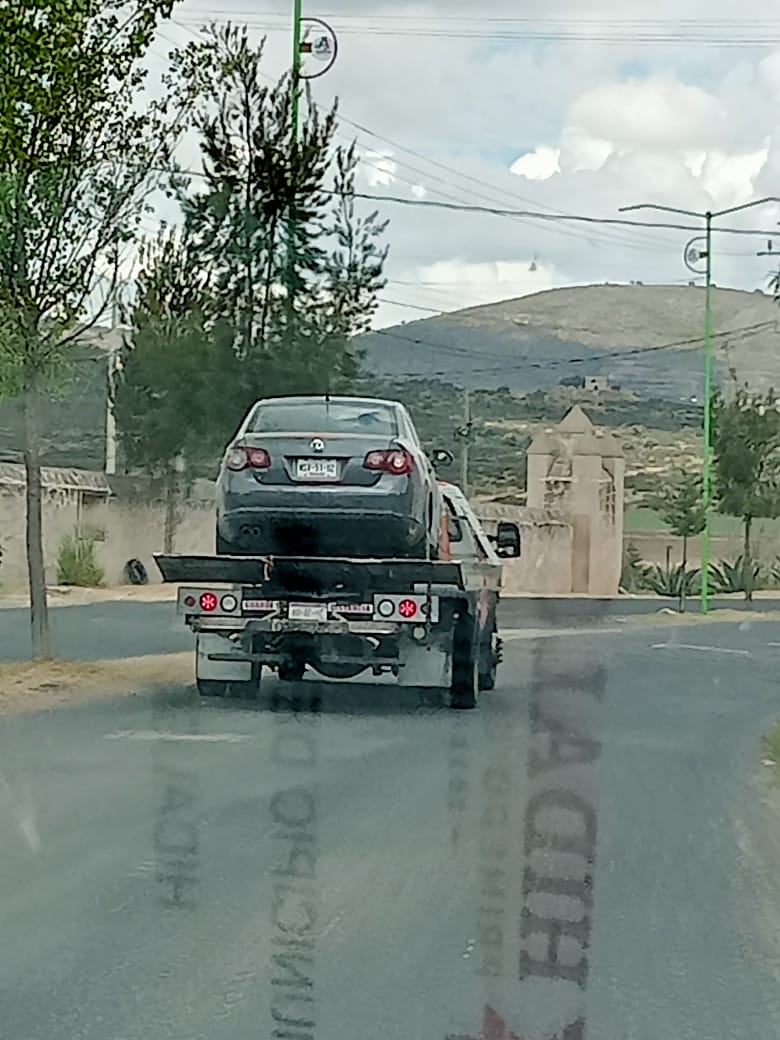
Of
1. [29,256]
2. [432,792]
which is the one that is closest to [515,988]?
[432,792]

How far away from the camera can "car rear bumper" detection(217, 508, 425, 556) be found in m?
17.5

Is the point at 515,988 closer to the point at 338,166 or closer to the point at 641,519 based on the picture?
the point at 338,166

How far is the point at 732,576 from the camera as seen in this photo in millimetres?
46281

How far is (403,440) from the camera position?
1795cm

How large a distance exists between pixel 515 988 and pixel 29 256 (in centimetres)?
1285

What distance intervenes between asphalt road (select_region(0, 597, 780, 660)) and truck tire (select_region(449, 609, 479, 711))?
2940mm

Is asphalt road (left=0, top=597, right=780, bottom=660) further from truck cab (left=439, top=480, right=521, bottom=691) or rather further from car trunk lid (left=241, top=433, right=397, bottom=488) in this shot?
truck cab (left=439, top=480, right=521, bottom=691)

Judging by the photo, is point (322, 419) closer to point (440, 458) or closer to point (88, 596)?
point (440, 458)

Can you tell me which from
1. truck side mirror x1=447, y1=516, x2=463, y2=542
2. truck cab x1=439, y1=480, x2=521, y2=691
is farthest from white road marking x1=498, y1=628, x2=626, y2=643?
truck side mirror x1=447, y1=516, x2=463, y2=542

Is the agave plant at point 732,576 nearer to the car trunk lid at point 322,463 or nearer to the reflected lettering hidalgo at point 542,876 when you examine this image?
the reflected lettering hidalgo at point 542,876

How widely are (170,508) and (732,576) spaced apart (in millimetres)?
16131

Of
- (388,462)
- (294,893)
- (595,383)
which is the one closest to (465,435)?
(595,383)

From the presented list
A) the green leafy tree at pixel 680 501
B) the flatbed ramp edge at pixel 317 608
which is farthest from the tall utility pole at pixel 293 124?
the green leafy tree at pixel 680 501

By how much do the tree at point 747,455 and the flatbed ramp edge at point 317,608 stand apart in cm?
2705
